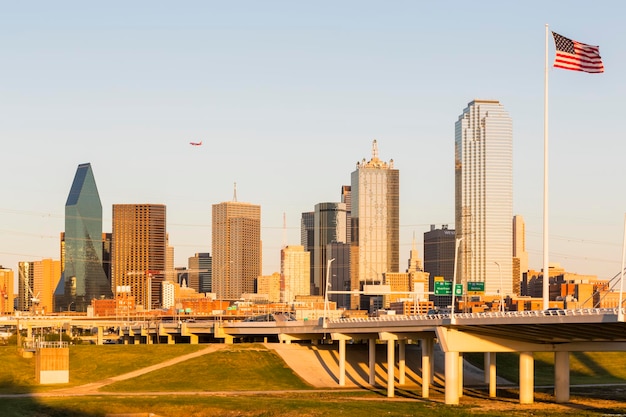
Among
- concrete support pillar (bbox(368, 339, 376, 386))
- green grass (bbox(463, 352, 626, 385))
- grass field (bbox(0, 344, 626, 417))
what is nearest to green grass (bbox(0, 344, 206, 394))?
grass field (bbox(0, 344, 626, 417))

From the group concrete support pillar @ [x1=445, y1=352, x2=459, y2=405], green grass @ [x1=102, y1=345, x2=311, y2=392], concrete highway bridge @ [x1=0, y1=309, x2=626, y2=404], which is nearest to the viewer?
concrete highway bridge @ [x1=0, y1=309, x2=626, y2=404]

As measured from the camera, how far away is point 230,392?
386 ft

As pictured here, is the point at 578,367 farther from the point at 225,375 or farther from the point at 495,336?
the point at 225,375

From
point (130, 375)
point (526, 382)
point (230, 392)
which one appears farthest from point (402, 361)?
point (130, 375)

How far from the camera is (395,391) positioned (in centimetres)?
12294

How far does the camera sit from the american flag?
303 feet

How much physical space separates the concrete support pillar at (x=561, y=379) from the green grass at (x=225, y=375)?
31.0 metres

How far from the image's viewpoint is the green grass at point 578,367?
139125mm

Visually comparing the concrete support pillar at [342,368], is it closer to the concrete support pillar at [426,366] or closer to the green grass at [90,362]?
the concrete support pillar at [426,366]

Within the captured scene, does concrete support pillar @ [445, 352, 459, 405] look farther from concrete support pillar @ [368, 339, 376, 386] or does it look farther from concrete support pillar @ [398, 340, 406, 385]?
concrete support pillar @ [368, 339, 376, 386]

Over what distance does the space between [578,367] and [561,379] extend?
3703cm

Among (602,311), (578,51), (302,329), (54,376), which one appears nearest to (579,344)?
(602,311)

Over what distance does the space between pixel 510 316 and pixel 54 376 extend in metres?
58.7

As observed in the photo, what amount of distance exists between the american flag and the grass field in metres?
30.6
